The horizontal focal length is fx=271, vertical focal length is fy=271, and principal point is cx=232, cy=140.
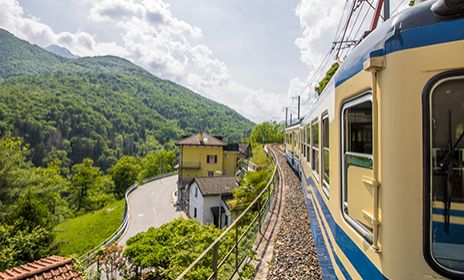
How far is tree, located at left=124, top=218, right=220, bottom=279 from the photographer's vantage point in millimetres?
8688

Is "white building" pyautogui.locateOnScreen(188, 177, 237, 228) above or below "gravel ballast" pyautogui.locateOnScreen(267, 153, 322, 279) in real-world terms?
below

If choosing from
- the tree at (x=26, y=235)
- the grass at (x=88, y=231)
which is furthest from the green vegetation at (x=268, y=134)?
the tree at (x=26, y=235)

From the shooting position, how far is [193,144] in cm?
3716

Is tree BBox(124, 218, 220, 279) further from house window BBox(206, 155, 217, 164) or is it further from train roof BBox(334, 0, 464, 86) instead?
house window BBox(206, 155, 217, 164)

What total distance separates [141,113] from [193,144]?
13437cm

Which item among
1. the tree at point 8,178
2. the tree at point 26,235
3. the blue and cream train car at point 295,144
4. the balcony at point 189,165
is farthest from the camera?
the balcony at point 189,165

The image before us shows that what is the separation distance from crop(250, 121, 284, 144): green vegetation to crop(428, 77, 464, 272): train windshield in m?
63.0

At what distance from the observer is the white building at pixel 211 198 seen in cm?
2331

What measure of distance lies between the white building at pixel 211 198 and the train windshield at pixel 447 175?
20730mm

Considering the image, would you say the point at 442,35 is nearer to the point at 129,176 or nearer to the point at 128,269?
the point at 128,269

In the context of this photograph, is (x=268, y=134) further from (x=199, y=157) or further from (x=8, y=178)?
(x=8, y=178)

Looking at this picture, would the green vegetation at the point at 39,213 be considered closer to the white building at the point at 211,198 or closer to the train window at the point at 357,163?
the white building at the point at 211,198

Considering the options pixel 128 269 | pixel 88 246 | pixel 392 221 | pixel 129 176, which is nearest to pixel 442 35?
pixel 392 221

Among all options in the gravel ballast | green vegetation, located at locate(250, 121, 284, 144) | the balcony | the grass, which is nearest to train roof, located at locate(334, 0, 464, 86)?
the gravel ballast
